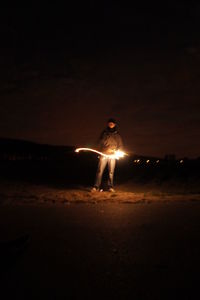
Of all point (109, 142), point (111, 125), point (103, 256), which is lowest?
point (103, 256)

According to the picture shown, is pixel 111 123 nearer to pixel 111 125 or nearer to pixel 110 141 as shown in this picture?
pixel 111 125

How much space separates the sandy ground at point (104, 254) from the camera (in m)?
3.32

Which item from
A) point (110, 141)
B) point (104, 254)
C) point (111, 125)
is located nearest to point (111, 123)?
point (111, 125)

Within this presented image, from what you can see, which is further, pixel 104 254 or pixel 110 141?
pixel 110 141

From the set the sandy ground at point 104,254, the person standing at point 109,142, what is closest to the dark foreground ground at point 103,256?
the sandy ground at point 104,254

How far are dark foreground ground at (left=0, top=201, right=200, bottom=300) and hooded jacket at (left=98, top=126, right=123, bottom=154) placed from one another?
4512 mm

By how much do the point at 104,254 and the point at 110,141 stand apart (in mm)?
7237

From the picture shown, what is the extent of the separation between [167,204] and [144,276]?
4.53 metres

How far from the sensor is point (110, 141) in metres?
11.4

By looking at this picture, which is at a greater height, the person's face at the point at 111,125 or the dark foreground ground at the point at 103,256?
the person's face at the point at 111,125

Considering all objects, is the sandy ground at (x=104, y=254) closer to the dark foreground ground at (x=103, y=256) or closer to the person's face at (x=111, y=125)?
the dark foreground ground at (x=103, y=256)

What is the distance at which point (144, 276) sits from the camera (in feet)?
11.9

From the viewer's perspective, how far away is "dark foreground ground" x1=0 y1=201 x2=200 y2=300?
10.9 ft

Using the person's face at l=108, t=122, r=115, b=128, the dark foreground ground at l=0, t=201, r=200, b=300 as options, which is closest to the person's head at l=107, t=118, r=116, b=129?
the person's face at l=108, t=122, r=115, b=128
